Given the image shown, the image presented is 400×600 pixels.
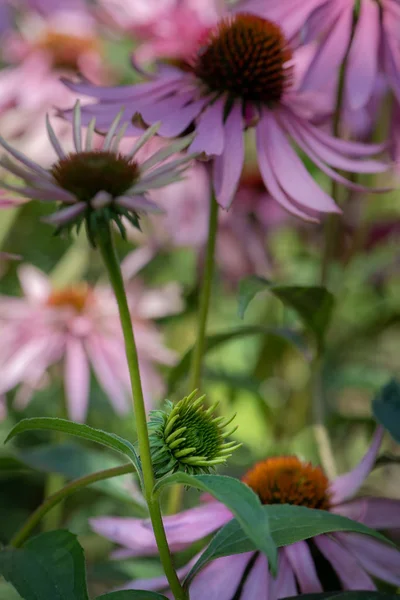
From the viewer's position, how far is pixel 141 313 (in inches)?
37.9

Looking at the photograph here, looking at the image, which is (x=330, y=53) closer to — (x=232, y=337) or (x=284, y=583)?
(x=232, y=337)

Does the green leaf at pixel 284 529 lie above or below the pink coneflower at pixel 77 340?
below

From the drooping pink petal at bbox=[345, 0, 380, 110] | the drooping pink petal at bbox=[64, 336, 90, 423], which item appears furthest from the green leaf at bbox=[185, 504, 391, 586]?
the drooping pink petal at bbox=[64, 336, 90, 423]

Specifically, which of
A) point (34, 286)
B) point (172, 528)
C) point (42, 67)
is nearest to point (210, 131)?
point (172, 528)

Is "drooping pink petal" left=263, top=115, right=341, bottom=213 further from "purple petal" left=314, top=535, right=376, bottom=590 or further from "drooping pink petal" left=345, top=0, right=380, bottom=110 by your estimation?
"purple petal" left=314, top=535, right=376, bottom=590

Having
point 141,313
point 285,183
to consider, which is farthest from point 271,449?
point 285,183

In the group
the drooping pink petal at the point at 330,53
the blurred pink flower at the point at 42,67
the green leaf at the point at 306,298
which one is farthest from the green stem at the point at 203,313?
the blurred pink flower at the point at 42,67

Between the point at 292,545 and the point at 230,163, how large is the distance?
0.24 metres

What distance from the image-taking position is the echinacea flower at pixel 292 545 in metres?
0.45

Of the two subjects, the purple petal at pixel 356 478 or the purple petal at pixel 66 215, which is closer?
the purple petal at pixel 66 215

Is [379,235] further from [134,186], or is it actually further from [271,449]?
[134,186]

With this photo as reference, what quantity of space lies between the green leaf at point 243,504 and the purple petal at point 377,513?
19 cm

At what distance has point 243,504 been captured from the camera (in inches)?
12.4

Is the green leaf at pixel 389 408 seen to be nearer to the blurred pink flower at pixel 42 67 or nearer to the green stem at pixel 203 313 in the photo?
the green stem at pixel 203 313
